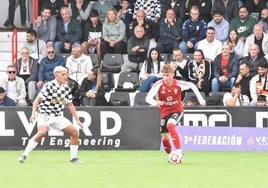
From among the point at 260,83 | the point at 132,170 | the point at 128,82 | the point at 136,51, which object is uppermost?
the point at 136,51

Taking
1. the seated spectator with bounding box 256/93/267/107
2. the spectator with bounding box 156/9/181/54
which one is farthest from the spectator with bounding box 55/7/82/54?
the seated spectator with bounding box 256/93/267/107

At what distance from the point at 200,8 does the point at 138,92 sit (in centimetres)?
345

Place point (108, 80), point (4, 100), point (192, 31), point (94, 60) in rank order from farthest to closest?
1. point (94, 60)
2. point (192, 31)
3. point (108, 80)
4. point (4, 100)

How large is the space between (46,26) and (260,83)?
6.19 meters

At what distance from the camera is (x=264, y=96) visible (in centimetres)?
2198

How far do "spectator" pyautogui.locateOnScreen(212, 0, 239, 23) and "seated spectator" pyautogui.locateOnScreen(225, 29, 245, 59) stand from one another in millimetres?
1176

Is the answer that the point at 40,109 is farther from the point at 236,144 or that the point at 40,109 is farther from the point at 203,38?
the point at 203,38

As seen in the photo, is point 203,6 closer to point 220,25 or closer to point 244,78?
point 220,25

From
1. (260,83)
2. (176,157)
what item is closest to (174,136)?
(176,157)

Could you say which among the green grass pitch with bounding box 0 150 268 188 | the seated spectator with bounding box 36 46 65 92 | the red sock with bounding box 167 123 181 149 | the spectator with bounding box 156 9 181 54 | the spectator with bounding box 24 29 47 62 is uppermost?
the spectator with bounding box 156 9 181 54

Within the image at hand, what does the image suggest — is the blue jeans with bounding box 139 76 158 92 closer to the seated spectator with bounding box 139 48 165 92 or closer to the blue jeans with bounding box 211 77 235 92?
the seated spectator with bounding box 139 48 165 92

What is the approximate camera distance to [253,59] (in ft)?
77.4

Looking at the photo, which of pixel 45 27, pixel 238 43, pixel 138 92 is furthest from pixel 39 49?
pixel 238 43

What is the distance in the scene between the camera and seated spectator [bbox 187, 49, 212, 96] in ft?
76.9
